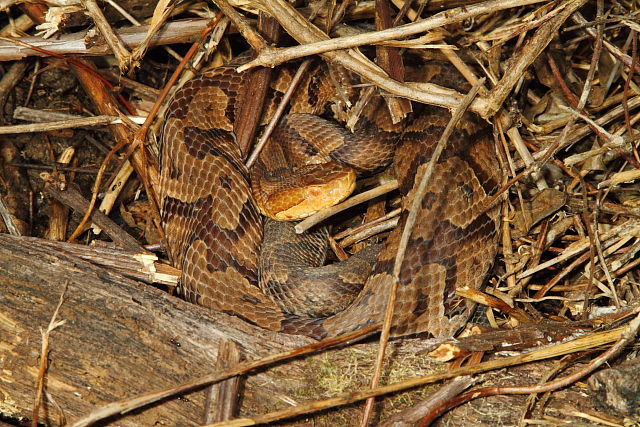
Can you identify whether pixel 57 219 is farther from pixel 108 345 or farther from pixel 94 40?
pixel 108 345

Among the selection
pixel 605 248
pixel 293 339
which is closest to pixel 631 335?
pixel 605 248

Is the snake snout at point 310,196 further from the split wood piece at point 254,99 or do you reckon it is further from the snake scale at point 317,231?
the split wood piece at point 254,99

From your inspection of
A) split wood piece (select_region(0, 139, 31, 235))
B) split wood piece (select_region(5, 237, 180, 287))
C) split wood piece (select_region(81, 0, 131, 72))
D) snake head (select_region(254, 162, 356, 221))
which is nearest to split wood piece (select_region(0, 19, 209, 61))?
split wood piece (select_region(81, 0, 131, 72))

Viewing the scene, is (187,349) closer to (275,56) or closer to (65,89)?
(275,56)

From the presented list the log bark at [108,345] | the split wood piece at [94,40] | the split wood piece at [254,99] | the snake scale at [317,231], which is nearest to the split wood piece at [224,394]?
the log bark at [108,345]

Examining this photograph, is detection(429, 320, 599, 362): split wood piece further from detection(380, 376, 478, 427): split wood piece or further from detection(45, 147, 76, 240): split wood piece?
detection(45, 147, 76, 240): split wood piece
